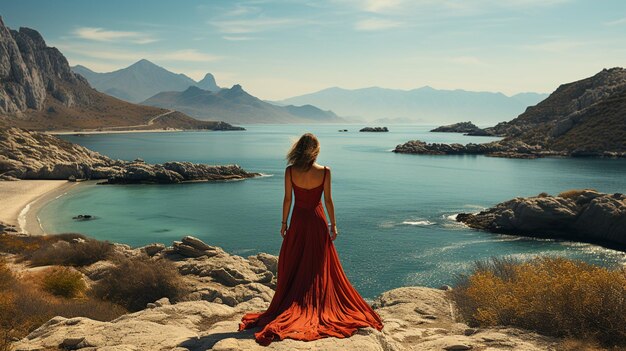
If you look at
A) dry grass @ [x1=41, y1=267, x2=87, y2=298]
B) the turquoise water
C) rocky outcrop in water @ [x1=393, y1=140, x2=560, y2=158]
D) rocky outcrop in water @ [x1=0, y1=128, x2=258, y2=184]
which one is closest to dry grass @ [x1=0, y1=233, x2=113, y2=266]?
dry grass @ [x1=41, y1=267, x2=87, y2=298]

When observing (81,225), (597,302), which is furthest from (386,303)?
(81,225)

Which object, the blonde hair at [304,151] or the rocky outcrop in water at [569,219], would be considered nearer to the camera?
the blonde hair at [304,151]

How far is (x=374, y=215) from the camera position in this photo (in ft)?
161

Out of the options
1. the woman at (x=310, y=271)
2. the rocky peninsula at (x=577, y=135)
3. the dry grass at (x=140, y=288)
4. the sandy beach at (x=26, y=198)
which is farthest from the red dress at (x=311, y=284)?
the rocky peninsula at (x=577, y=135)

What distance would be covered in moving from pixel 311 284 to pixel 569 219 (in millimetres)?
39796

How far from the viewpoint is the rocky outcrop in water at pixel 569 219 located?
3881 centimetres

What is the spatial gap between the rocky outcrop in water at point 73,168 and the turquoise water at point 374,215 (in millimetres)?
3948

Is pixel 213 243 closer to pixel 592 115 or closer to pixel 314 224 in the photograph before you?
pixel 314 224

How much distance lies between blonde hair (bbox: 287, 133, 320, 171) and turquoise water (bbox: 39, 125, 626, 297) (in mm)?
19702

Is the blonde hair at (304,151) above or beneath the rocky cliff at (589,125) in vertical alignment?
beneath

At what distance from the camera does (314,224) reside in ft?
29.0

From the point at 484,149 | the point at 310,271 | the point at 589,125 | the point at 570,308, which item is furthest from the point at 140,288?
the point at 589,125

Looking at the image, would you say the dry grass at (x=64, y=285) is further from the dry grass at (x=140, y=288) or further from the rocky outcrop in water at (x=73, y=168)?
the rocky outcrop in water at (x=73, y=168)

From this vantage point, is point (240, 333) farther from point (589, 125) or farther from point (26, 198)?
point (589, 125)
